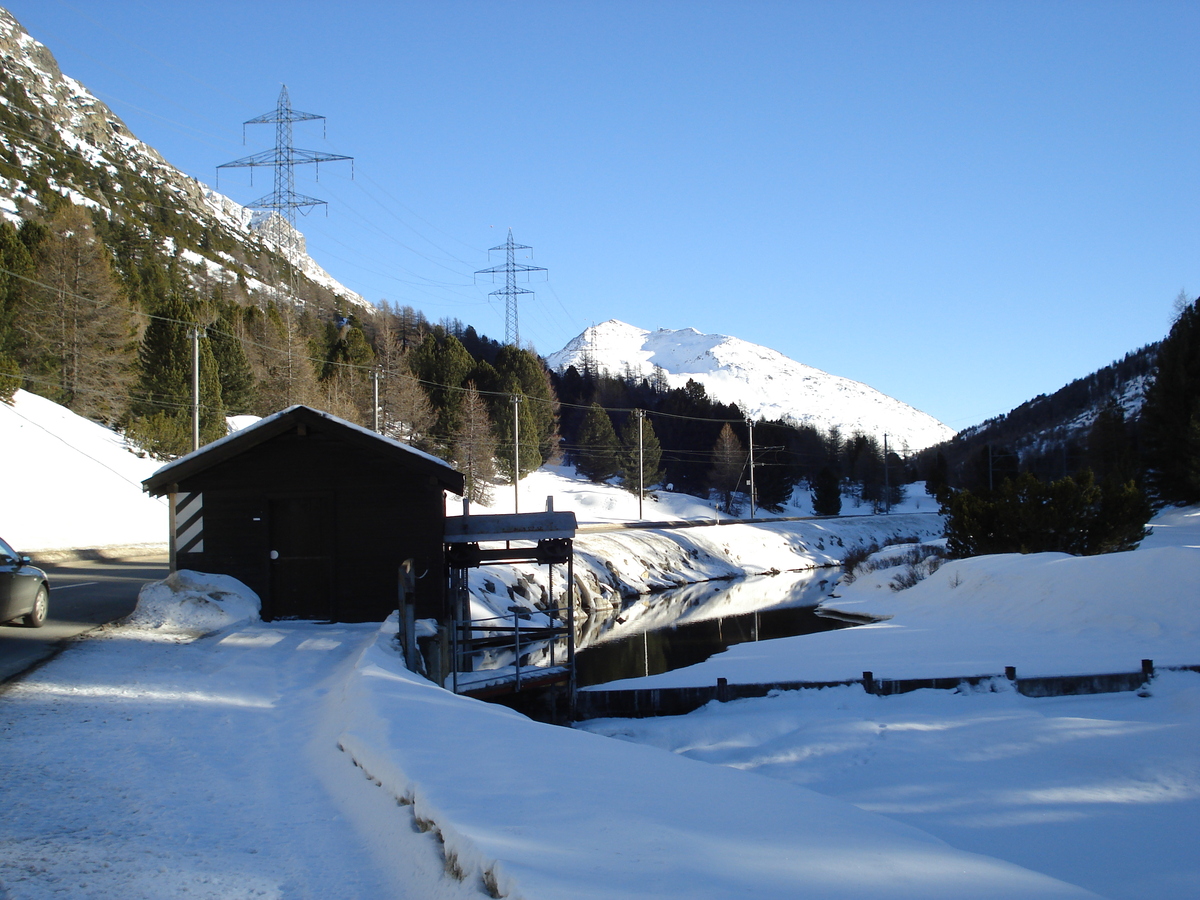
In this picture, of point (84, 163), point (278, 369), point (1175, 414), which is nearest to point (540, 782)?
point (1175, 414)

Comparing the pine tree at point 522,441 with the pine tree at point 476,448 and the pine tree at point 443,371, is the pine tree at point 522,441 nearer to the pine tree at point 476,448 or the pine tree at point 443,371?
the pine tree at point 476,448

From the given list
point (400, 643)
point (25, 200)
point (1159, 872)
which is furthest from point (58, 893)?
point (25, 200)

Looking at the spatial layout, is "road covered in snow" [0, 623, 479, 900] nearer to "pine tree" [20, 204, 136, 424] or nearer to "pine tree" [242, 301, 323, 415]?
"pine tree" [20, 204, 136, 424]

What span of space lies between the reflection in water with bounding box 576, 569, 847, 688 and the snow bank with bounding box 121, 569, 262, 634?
26.7ft

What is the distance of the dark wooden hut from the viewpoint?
14227 mm

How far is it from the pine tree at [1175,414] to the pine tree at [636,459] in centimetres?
3751

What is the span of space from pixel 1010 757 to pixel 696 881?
812 cm

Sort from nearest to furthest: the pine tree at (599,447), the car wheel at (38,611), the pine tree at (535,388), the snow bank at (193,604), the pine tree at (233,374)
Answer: the car wheel at (38,611) → the snow bank at (193,604) → the pine tree at (233,374) → the pine tree at (535,388) → the pine tree at (599,447)

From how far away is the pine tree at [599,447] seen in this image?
77.0 m

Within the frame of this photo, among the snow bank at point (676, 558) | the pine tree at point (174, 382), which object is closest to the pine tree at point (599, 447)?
the snow bank at point (676, 558)

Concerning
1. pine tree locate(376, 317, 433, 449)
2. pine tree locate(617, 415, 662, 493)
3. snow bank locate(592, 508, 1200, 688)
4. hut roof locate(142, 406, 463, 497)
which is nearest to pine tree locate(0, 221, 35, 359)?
pine tree locate(376, 317, 433, 449)

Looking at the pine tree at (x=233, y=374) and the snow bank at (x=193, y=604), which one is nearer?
the snow bank at (x=193, y=604)

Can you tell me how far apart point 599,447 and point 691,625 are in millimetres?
48830

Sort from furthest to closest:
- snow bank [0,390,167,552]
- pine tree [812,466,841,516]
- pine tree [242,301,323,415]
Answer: pine tree [812,466,841,516] → pine tree [242,301,323,415] → snow bank [0,390,167,552]
